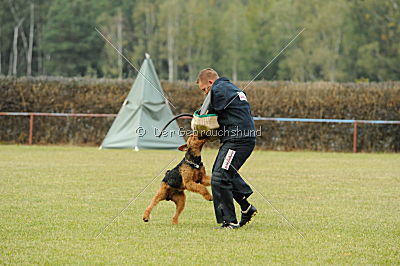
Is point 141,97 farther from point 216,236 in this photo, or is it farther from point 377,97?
point 216,236

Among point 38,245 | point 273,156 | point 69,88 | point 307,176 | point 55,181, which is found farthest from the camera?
point 69,88

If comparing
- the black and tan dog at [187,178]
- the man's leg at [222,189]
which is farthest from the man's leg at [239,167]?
the black and tan dog at [187,178]

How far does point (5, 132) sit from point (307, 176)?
13091mm

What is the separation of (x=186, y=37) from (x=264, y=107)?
122ft

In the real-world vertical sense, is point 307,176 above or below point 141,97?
below

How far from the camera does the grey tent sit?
64.5ft

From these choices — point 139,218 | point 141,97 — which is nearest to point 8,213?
point 139,218

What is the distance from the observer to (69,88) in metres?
23.7

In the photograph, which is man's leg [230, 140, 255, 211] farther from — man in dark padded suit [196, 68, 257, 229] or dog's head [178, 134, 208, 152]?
dog's head [178, 134, 208, 152]

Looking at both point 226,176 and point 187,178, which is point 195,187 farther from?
point 226,176

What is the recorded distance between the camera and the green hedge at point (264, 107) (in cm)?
2217

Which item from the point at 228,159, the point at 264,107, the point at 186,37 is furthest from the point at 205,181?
the point at 186,37

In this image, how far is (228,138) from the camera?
734 centimetres

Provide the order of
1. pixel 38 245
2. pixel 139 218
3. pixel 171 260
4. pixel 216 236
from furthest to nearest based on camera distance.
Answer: pixel 139 218, pixel 216 236, pixel 38 245, pixel 171 260
